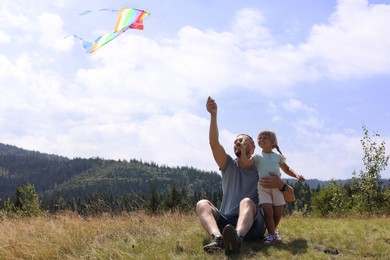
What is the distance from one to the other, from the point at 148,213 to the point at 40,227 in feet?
8.52

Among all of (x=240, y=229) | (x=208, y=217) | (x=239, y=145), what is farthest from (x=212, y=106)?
(x=240, y=229)

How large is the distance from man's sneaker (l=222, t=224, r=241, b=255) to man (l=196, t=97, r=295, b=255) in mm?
119

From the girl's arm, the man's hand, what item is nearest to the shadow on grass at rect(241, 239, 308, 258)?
the girl's arm

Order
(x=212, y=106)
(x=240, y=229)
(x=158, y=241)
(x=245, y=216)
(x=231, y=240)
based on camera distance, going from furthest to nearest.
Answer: (x=158, y=241), (x=212, y=106), (x=245, y=216), (x=240, y=229), (x=231, y=240)

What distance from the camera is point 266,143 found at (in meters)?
5.95

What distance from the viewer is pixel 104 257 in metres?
5.25

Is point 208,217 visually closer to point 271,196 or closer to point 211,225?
point 211,225

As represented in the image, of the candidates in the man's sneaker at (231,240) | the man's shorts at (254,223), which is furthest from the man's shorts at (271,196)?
the man's sneaker at (231,240)

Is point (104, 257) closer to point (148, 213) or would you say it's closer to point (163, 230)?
point (163, 230)

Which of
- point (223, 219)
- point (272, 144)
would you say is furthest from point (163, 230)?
point (272, 144)

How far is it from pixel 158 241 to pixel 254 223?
1.49m

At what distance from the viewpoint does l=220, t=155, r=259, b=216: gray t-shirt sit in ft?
19.3

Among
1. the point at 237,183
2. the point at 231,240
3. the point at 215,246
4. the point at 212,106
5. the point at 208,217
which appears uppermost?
the point at 212,106

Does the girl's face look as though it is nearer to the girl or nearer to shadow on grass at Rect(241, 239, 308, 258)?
the girl
